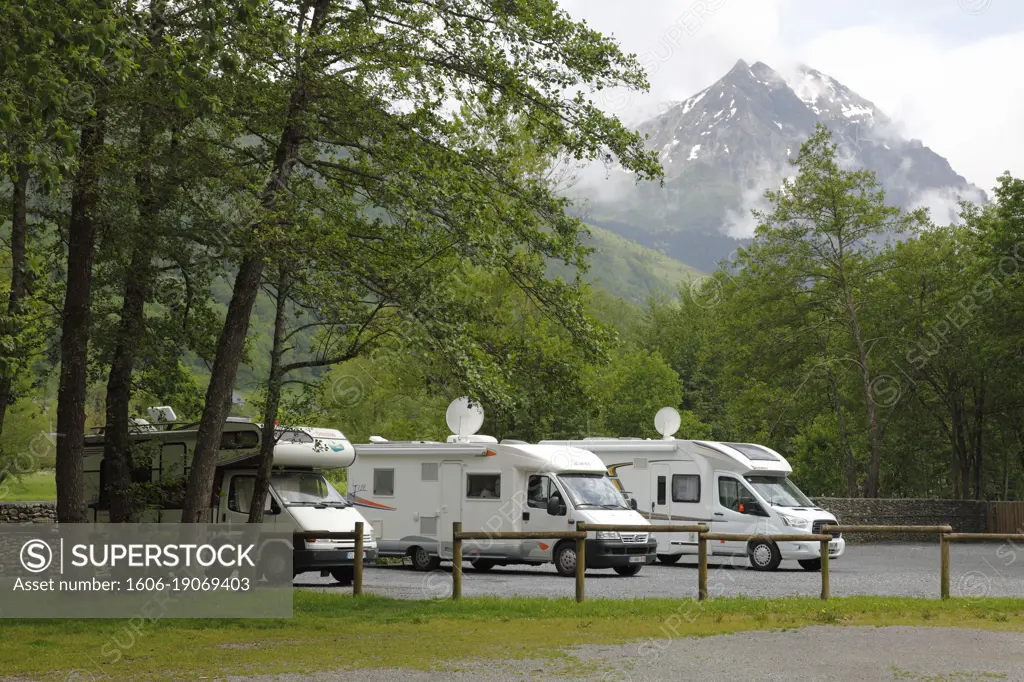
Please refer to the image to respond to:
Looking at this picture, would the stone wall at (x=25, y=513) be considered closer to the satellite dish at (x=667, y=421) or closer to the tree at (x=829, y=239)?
the satellite dish at (x=667, y=421)

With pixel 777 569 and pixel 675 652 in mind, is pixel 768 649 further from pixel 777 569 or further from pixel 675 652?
pixel 777 569

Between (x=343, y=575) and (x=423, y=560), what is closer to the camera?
(x=343, y=575)

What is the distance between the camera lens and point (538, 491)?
70.0 ft

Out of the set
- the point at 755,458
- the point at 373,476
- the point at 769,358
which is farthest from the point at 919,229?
the point at 373,476

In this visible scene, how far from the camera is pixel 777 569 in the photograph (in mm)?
22641

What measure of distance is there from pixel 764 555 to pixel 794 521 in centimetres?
88

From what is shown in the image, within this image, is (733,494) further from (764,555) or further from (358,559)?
(358,559)

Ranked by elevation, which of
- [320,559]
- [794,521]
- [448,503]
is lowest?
[320,559]

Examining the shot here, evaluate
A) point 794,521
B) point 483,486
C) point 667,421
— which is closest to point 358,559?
point 483,486

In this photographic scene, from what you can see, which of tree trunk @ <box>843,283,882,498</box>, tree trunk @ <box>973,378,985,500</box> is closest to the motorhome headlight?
tree trunk @ <box>843,283,882,498</box>

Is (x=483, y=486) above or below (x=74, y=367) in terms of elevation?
below

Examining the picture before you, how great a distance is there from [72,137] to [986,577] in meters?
17.0

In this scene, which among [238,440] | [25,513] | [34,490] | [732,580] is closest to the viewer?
[732,580]

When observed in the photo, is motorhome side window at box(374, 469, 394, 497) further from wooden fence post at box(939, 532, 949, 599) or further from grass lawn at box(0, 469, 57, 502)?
grass lawn at box(0, 469, 57, 502)
